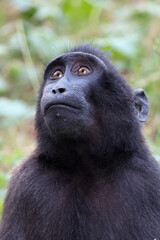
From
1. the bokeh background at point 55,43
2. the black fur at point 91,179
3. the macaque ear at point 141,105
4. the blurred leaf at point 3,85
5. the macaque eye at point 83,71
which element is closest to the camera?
the black fur at point 91,179

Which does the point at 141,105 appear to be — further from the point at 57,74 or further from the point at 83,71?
the point at 57,74

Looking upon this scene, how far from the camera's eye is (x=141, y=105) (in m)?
4.56

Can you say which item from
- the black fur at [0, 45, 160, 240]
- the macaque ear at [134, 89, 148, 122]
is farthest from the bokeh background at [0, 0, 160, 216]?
the black fur at [0, 45, 160, 240]

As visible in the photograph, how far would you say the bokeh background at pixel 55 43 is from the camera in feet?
26.1

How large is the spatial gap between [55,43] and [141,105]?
5.03m

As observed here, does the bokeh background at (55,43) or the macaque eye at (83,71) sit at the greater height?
the bokeh background at (55,43)

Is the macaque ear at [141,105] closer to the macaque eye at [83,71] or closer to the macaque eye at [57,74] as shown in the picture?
the macaque eye at [83,71]

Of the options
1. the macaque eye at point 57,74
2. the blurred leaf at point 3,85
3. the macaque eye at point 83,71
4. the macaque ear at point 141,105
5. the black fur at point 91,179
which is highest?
the blurred leaf at point 3,85

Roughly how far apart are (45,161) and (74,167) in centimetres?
23

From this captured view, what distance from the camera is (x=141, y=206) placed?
158 inches

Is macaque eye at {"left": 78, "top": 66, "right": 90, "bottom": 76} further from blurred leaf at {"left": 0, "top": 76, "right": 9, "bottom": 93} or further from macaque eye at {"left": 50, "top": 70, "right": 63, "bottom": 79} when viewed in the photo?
blurred leaf at {"left": 0, "top": 76, "right": 9, "bottom": 93}

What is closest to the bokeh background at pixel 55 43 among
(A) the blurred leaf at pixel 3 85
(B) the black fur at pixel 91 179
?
(A) the blurred leaf at pixel 3 85

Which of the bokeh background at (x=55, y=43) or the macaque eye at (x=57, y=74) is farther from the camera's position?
the bokeh background at (x=55, y=43)

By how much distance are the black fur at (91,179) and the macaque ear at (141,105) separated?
161mm
